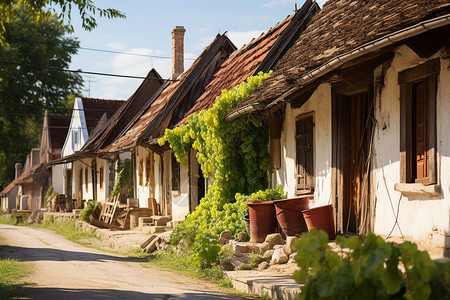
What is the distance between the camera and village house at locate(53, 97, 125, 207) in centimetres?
3142

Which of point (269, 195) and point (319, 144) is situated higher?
point (319, 144)

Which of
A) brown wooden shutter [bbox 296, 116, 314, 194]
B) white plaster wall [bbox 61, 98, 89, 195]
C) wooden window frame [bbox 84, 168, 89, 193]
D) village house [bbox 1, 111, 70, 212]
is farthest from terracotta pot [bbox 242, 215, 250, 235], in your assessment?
village house [bbox 1, 111, 70, 212]

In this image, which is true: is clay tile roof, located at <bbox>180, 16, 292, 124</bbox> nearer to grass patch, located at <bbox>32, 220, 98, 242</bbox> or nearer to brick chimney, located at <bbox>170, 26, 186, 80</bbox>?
brick chimney, located at <bbox>170, 26, 186, 80</bbox>

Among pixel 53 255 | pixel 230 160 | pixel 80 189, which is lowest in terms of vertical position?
pixel 53 255

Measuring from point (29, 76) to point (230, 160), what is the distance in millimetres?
34045

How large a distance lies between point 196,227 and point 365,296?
371 inches

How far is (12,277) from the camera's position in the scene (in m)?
9.69

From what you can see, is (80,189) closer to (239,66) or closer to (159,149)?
(159,149)

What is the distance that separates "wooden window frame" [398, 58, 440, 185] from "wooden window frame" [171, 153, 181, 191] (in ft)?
35.8

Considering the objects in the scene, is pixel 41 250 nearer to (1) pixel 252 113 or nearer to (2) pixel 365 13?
(1) pixel 252 113

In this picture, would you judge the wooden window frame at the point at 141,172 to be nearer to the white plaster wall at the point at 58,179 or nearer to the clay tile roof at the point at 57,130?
the white plaster wall at the point at 58,179

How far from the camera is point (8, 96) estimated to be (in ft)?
137

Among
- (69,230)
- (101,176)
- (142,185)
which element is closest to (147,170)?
(142,185)

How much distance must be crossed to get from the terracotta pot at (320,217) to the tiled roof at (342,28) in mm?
2144
